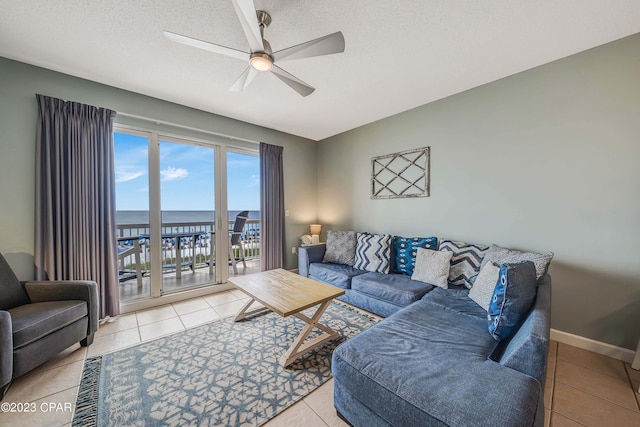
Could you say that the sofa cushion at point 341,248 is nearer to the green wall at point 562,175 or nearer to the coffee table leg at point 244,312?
the green wall at point 562,175

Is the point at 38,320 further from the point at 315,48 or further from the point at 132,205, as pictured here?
the point at 315,48

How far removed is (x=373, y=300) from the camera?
2666 mm

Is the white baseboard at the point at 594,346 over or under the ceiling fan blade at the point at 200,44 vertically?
under

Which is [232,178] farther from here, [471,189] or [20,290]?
[471,189]

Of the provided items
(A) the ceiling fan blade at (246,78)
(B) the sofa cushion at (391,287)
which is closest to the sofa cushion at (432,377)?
(B) the sofa cushion at (391,287)

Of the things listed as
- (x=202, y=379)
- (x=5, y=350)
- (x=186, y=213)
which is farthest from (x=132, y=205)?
(x=202, y=379)

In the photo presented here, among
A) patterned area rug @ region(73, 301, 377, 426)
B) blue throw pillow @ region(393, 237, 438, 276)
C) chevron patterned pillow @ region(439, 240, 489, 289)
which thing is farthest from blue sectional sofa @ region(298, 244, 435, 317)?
patterned area rug @ region(73, 301, 377, 426)

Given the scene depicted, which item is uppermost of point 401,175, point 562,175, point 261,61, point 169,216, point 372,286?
point 261,61

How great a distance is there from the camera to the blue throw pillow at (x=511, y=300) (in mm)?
1440

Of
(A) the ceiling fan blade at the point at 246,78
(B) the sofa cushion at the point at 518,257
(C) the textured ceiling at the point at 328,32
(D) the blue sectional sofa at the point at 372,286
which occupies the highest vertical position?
(C) the textured ceiling at the point at 328,32

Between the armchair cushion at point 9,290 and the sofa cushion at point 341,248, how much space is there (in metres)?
3.15

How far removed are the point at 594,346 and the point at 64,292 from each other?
15.5ft

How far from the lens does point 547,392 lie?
161cm

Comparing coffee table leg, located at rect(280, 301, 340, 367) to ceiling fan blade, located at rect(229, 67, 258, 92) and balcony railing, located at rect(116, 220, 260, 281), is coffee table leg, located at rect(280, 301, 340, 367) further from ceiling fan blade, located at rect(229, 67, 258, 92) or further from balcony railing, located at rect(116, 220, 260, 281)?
balcony railing, located at rect(116, 220, 260, 281)
